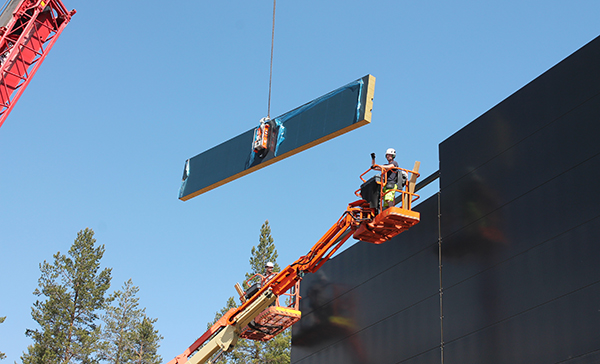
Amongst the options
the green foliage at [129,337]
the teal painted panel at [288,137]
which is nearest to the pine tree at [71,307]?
the green foliage at [129,337]

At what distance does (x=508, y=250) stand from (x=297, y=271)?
751cm

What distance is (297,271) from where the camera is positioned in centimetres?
2016

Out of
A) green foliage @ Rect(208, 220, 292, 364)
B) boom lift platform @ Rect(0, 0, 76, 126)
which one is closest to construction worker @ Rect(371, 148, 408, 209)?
boom lift platform @ Rect(0, 0, 76, 126)

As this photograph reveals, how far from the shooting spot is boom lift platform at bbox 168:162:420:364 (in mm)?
16172

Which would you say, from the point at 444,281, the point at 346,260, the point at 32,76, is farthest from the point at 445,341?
the point at 32,76

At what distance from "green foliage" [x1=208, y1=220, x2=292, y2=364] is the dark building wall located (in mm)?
28613

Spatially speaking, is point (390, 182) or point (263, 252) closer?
point (390, 182)

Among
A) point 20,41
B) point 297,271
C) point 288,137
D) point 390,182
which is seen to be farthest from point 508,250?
point 20,41

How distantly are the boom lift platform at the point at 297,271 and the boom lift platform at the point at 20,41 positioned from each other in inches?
413

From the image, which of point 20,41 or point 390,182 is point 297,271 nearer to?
point 390,182

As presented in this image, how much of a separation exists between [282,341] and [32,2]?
96.2 feet

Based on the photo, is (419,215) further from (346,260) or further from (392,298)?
(346,260)

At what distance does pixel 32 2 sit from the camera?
958 inches

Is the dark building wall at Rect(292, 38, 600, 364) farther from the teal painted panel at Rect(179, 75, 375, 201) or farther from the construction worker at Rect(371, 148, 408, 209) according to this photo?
the teal painted panel at Rect(179, 75, 375, 201)
